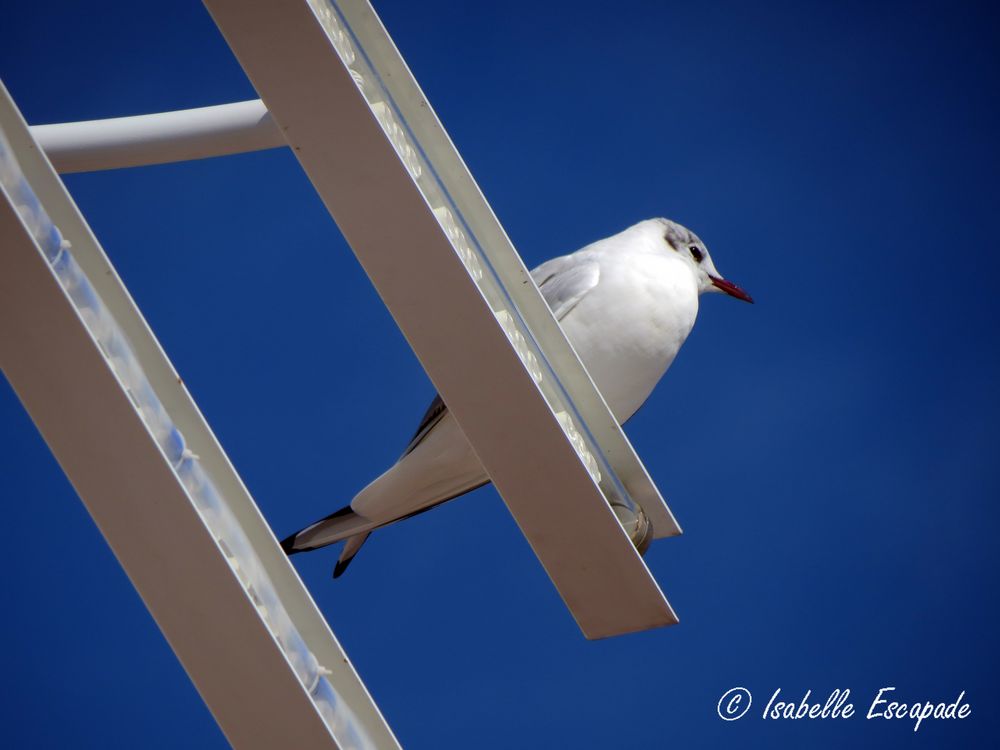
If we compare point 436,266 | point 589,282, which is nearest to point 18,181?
point 436,266

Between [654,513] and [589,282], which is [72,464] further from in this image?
[589,282]

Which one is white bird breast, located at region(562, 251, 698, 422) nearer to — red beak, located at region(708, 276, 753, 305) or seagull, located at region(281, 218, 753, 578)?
seagull, located at region(281, 218, 753, 578)

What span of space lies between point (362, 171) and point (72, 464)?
399mm

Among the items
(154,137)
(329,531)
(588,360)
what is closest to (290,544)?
(329,531)

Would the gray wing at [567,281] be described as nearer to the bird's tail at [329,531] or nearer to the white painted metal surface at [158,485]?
the bird's tail at [329,531]

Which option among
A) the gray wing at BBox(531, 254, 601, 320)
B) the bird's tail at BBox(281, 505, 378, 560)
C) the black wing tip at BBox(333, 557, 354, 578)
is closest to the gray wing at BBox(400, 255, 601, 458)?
the gray wing at BBox(531, 254, 601, 320)

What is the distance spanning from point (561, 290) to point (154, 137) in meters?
1.04

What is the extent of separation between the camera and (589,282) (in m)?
2.33

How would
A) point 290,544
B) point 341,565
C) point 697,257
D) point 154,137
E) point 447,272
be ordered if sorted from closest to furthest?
point 447,272
point 154,137
point 290,544
point 341,565
point 697,257

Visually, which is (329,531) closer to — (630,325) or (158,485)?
(630,325)

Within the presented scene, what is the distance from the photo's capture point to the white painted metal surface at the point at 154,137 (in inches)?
58.3

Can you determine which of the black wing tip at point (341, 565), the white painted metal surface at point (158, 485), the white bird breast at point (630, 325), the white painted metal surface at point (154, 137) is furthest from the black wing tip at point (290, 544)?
the white painted metal surface at point (158, 485)

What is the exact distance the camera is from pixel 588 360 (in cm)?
224

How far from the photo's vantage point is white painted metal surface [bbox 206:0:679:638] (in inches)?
43.6
